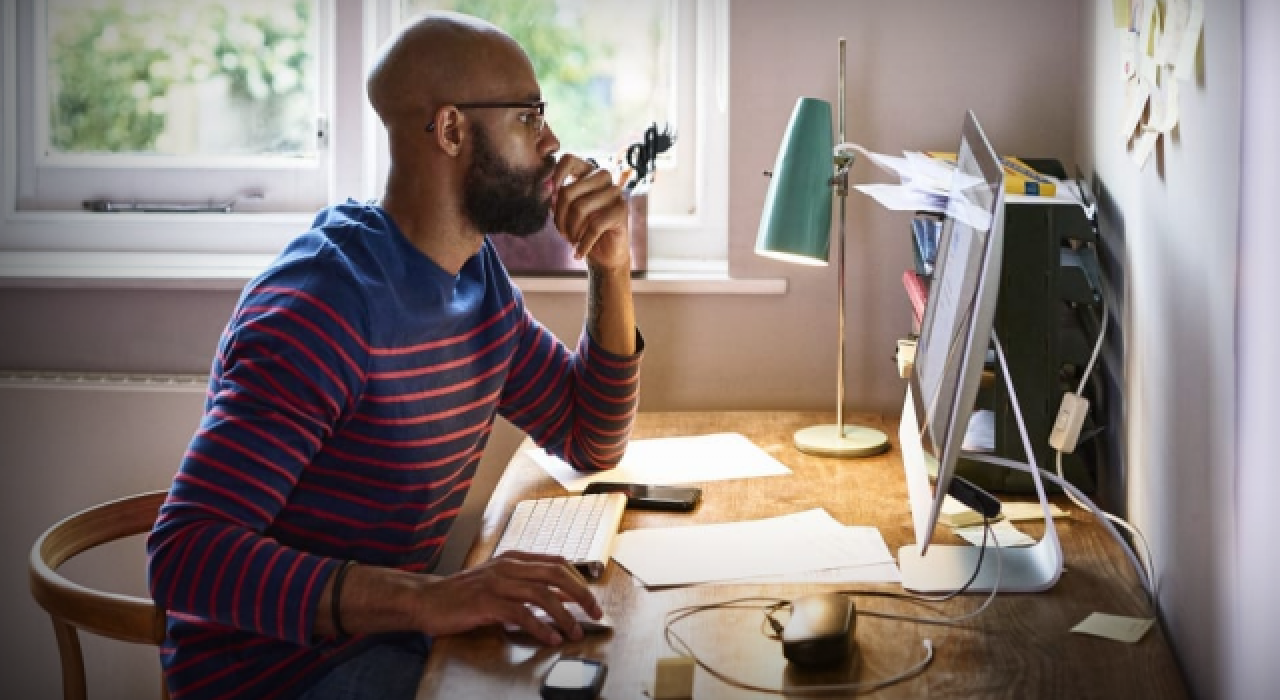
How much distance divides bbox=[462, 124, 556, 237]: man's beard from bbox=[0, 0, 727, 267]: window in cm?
87

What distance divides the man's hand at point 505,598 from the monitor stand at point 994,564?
0.35m

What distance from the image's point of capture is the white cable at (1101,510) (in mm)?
1313

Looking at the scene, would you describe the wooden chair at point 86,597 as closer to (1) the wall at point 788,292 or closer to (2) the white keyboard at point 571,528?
(2) the white keyboard at point 571,528

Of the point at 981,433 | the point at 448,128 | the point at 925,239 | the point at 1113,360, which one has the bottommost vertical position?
the point at 981,433

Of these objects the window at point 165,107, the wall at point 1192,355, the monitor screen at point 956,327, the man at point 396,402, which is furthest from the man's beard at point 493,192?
the window at point 165,107

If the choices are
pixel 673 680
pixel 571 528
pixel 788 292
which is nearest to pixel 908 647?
pixel 673 680

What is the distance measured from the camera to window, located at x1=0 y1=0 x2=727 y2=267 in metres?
2.47

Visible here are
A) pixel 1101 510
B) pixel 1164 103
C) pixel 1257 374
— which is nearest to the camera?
pixel 1257 374

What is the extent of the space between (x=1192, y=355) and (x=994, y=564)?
1.08 feet

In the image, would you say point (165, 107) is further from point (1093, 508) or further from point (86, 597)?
point (1093, 508)

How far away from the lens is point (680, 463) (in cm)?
183

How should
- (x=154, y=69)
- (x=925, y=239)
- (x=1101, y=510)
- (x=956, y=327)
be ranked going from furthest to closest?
(x=154, y=69) → (x=925, y=239) → (x=1101, y=510) → (x=956, y=327)

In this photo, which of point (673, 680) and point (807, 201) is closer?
point (673, 680)

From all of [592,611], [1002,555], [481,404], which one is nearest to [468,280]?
[481,404]
